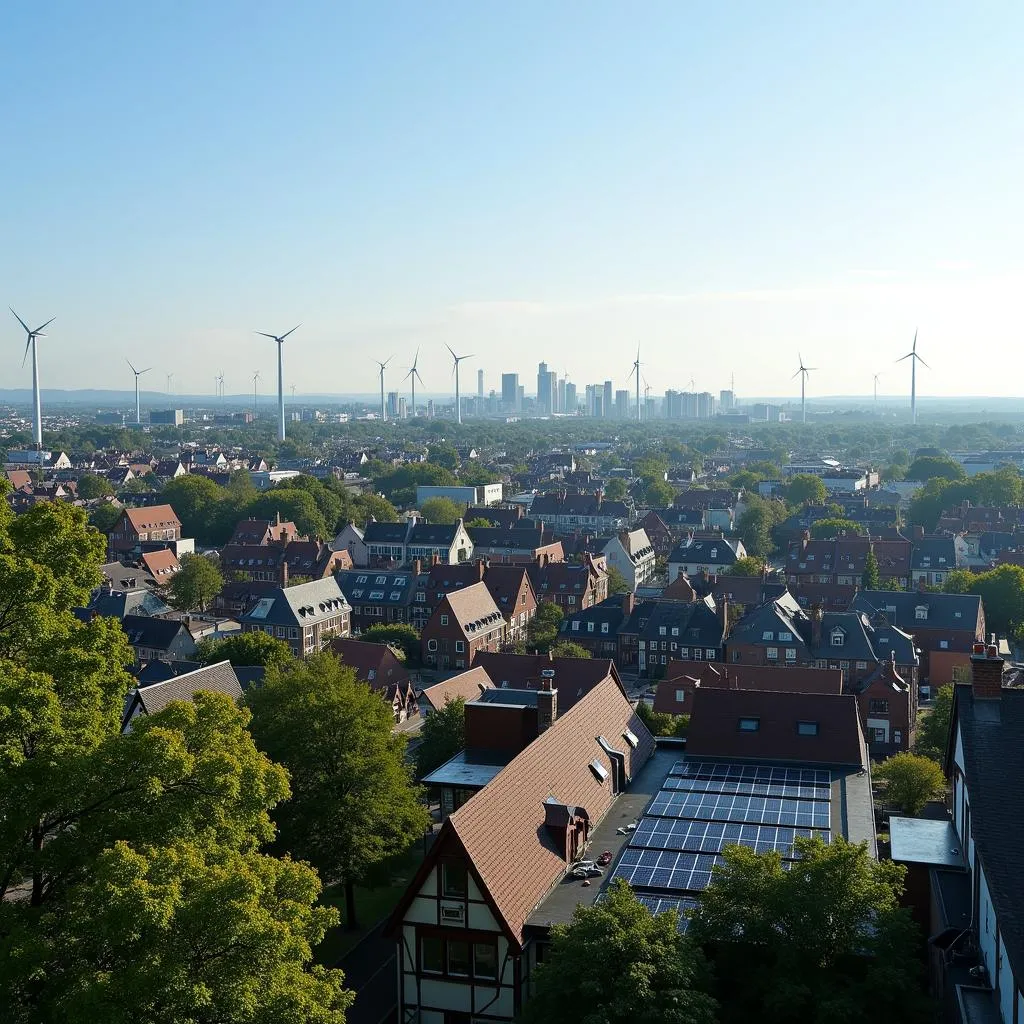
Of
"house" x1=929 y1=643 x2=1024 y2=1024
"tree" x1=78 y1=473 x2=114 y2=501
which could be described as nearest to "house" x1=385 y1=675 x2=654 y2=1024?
"house" x1=929 y1=643 x2=1024 y2=1024

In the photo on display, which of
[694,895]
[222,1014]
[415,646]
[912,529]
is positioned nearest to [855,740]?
[694,895]

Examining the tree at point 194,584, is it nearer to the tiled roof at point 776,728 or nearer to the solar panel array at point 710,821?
the tiled roof at point 776,728

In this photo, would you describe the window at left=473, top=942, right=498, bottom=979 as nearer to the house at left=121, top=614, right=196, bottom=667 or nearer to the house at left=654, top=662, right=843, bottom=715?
the house at left=654, top=662, right=843, bottom=715

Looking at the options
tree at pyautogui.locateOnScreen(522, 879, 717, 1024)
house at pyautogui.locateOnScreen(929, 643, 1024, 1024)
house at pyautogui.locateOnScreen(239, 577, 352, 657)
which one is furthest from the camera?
house at pyautogui.locateOnScreen(239, 577, 352, 657)

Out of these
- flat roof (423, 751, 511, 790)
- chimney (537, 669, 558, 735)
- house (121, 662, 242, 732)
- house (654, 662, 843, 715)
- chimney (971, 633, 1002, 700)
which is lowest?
house (654, 662, 843, 715)

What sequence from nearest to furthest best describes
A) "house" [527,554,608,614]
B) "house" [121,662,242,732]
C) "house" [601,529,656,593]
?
1. "house" [121,662,242,732]
2. "house" [527,554,608,614]
3. "house" [601,529,656,593]

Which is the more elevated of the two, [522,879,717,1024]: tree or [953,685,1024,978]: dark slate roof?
[953,685,1024,978]: dark slate roof
